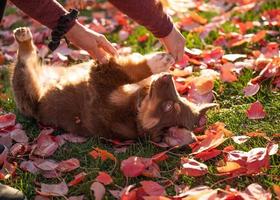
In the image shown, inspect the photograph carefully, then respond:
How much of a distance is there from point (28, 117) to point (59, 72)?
0.45 metres

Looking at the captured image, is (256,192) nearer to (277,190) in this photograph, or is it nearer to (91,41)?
(277,190)

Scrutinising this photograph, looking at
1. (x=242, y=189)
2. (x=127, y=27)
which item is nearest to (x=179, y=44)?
(x=242, y=189)

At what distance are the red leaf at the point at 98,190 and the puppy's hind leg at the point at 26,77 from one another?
45.6 inches

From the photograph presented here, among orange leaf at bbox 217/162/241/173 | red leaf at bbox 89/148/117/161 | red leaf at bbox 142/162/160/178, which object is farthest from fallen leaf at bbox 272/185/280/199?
red leaf at bbox 89/148/117/161

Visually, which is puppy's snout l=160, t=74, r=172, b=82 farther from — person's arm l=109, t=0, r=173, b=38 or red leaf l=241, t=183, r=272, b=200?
red leaf l=241, t=183, r=272, b=200

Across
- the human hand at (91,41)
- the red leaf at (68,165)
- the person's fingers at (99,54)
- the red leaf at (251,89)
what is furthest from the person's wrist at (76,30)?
the red leaf at (251,89)

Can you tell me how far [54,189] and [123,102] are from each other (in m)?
0.77

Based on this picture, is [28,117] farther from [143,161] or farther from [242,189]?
[242,189]

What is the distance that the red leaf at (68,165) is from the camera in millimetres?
3384

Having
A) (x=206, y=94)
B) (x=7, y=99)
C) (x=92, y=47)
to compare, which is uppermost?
(x=92, y=47)

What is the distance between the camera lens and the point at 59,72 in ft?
14.1

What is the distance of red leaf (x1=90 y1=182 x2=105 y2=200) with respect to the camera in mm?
3050

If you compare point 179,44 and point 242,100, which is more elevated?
point 179,44

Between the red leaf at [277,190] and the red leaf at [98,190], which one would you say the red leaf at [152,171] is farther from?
the red leaf at [277,190]
